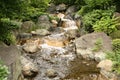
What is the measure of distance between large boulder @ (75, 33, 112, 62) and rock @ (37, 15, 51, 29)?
206 inches

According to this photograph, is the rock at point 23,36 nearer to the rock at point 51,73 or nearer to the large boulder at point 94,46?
the large boulder at point 94,46

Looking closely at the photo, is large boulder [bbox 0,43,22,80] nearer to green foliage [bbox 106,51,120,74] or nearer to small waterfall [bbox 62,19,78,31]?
green foliage [bbox 106,51,120,74]

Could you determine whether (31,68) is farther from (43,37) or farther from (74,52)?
(43,37)

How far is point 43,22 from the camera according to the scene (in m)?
18.1

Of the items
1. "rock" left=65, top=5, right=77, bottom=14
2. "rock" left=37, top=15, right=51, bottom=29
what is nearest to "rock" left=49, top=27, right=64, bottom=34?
"rock" left=37, top=15, right=51, bottom=29

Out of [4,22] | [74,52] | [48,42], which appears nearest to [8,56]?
[4,22]

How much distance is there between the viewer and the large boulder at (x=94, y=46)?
38.7ft

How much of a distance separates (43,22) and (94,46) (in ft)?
22.5

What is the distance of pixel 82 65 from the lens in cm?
1108

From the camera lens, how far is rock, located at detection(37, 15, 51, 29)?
57.8 ft

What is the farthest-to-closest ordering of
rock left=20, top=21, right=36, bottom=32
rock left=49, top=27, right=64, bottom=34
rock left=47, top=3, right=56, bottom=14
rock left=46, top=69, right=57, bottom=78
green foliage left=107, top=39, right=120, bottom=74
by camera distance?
rock left=47, top=3, right=56, bottom=14, rock left=49, top=27, right=64, bottom=34, rock left=20, top=21, right=36, bottom=32, rock left=46, top=69, right=57, bottom=78, green foliage left=107, top=39, right=120, bottom=74

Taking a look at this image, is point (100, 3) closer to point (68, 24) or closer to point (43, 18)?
point (68, 24)

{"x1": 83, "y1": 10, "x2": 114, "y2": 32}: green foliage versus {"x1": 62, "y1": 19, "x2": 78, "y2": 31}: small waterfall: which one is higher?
{"x1": 83, "y1": 10, "x2": 114, "y2": 32}: green foliage

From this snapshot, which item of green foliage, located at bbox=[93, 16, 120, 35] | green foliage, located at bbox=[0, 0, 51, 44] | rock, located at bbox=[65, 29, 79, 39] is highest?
green foliage, located at bbox=[0, 0, 51, 44]
